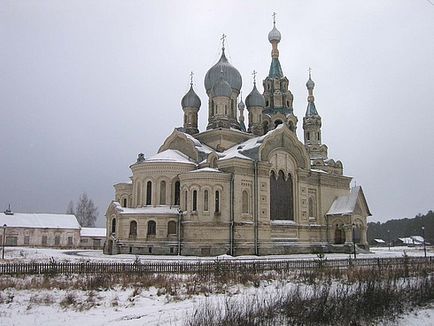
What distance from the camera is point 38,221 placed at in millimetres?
66375

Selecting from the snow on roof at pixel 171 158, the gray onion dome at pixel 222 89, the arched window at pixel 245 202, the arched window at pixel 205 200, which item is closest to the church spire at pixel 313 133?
the gray onion dome at pixel 222 89

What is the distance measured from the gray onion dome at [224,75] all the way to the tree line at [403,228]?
55251mm

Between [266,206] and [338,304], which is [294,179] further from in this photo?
[338,304]

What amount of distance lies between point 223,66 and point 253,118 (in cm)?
652

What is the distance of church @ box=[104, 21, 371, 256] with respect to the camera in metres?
39.5

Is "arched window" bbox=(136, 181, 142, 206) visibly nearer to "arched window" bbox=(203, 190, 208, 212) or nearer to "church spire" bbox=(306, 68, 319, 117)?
"arched window" bbox=(203, 190, 208, 212)

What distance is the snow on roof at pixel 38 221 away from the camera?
212 ft

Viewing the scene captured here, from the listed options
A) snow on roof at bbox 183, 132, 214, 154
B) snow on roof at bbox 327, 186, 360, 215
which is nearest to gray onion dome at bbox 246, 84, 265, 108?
snow on roof at bbox 183, 132, 214, 154

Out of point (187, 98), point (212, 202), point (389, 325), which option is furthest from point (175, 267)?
point (187, 98)

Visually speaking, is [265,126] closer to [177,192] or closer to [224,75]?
[224,75]

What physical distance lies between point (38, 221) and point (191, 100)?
3030cm

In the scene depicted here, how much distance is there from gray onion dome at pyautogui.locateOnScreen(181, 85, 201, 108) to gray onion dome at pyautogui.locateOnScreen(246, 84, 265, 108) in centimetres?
559

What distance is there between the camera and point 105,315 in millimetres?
13719

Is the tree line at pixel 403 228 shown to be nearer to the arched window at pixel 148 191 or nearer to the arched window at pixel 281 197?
the arched window at pixel 281 197
